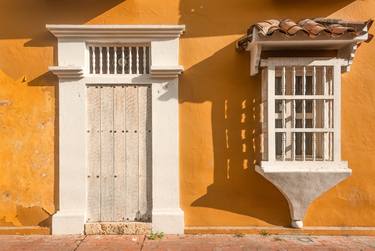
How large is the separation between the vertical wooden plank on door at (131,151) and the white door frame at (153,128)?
251 mm

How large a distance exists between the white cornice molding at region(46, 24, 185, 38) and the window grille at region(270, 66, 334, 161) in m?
1.66

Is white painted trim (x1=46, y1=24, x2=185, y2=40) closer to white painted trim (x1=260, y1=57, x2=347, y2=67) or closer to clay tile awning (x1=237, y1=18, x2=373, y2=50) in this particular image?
clay tile awning (x1=237, y1=18, x2=373, y2=50)

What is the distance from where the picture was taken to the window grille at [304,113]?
16.8ft

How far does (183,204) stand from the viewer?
18.2 feet

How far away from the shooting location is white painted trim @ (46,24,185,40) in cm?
537

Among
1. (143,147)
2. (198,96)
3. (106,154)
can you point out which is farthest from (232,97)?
(106,154)

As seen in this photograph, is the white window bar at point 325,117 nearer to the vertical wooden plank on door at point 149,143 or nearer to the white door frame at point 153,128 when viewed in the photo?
the white door frame at point 153,128

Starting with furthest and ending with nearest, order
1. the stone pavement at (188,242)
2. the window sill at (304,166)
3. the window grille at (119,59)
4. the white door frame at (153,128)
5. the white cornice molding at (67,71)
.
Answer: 1. the window grille at (119,59)
2. the white door frame at (153,128)
3. the white cornice molding at (67,71)
4. the window sill at (304,166)
5. the stone pavement at (188,242)

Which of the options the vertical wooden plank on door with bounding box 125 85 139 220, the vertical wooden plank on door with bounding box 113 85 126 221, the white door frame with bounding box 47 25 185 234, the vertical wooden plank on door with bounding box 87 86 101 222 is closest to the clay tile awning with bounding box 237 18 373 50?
the white door frame with bounding box 47 25 185 234

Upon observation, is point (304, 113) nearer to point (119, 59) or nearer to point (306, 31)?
point (306, 31)

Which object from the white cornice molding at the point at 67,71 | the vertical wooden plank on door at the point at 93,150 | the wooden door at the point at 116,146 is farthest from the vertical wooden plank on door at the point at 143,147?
the white cornice molding at the point at 67,71

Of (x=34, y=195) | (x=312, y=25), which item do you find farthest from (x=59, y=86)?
(x=312, y=25)

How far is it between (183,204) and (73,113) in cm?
208

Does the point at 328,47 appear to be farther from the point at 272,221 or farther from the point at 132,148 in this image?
the point at 132,148
